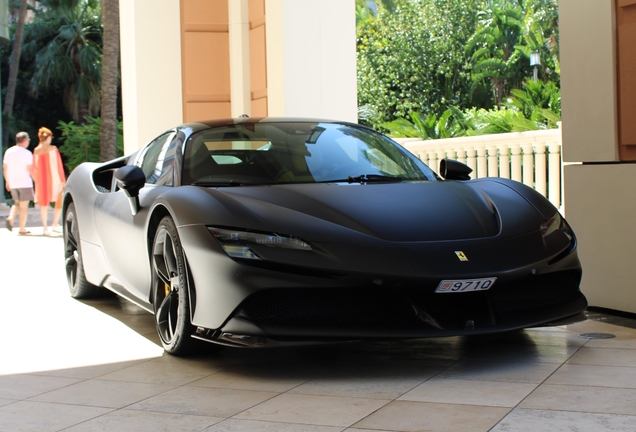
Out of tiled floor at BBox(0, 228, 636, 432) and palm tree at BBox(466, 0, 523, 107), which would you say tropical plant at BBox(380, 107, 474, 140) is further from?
palm tree at BBox(466, 0, 523, 107)

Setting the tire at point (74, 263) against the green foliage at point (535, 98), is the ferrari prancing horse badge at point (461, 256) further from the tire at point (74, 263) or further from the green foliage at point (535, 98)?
the green foliage at point (535, 98)

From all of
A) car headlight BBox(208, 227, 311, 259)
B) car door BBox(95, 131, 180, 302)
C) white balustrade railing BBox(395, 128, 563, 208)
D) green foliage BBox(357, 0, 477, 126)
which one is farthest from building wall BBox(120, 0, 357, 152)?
green foliage BBox(357, 0, 477, 126)

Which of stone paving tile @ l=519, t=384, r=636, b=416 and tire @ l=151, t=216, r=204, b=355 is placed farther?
tire @ l=151, t=216, r=204, b=355

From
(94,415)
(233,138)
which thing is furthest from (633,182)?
(94,415)

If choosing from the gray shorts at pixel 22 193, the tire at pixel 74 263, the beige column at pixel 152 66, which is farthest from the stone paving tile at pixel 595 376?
the gray shorts at pixel 22 193

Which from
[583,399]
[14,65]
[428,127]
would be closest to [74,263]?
[583,399]

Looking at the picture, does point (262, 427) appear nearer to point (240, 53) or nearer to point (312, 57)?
point (312, 57)

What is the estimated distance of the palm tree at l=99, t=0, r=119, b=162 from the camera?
21.1 m

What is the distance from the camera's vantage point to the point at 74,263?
6.74m

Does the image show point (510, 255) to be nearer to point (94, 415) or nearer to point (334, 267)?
point (334, 267)

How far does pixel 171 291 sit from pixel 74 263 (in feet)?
8.60

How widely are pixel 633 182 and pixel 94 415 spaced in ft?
11.6

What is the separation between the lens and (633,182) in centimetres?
534

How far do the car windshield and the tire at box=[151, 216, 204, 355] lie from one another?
0.42m
